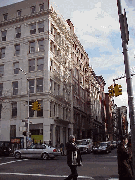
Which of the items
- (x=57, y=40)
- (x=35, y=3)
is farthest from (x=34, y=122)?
(x=35, y=3)

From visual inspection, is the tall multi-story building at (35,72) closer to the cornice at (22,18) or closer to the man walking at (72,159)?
the cornice at (22,18)

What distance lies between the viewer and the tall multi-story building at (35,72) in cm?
3634

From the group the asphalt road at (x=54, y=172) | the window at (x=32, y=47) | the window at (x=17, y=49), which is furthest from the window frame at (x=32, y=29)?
the asphalt road at (x=54, y=172)

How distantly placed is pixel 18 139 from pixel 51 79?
40.6ft

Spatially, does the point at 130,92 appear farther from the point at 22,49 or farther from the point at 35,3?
the point at 35,3

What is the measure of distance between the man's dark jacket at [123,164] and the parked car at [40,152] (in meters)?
15.3

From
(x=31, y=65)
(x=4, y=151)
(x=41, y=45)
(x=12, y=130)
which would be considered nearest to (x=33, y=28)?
(x=41, y=45)

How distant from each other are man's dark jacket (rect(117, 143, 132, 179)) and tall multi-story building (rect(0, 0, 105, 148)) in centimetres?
2849

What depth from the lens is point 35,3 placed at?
4081 cm

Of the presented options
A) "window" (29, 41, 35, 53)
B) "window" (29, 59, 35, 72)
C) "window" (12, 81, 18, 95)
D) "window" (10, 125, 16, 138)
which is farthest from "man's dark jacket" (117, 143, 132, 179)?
"window" (29, 41, 35, 53)

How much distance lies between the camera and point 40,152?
841 inches

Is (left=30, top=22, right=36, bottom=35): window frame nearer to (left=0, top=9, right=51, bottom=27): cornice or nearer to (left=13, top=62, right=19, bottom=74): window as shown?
(left=0, top=9, right=51, bottom=27): cornice

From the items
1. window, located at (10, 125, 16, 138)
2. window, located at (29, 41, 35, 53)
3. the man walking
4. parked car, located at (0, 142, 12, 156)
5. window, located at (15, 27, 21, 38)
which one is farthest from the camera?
window, located at (15, 27, 21, 38)

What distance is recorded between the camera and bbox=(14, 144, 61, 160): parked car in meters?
21.0
